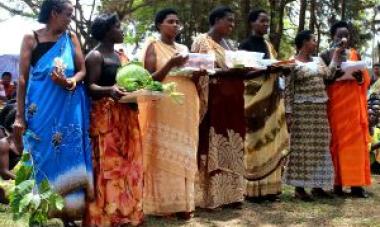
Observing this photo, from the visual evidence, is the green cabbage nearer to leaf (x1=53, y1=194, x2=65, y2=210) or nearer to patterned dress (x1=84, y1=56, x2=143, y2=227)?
patterned dress (x1=84, y1=56, x2=143, y2=227)

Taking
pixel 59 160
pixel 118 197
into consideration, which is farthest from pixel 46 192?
pixel 118 197

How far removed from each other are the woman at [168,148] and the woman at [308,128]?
152 centimetres

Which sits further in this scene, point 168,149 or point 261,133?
point 261,133

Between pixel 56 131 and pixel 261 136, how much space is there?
240 centimetres

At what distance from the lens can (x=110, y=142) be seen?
172 inches

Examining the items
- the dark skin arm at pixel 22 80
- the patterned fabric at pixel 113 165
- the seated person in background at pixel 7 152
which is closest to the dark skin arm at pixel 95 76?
the patterned fabric at pixel 113 165

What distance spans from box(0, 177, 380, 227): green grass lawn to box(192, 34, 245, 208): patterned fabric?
6.9 inches

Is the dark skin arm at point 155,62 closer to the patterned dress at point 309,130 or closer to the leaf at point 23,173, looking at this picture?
the leaf at point 23,173

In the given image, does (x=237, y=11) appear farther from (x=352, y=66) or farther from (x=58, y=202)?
(x=58, y=202)

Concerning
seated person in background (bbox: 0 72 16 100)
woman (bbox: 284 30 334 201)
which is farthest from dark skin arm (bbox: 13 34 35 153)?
seated person in background (bbox: 0 72 16 100)

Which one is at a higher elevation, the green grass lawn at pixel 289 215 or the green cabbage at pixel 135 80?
the green cabbage at pixel 135 80

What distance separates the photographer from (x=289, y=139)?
600 cm

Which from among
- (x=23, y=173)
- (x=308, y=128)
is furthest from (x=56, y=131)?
(x=308, y=128)

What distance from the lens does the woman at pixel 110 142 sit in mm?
4332
